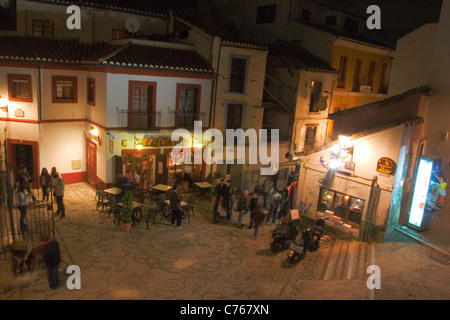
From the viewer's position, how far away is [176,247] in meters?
14.5

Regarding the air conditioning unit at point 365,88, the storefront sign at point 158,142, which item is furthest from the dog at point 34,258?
the air conditioning unit at point 365,88

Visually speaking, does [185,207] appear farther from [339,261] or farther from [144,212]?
[339,261]

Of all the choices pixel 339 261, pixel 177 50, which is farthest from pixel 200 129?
pixel 339 261

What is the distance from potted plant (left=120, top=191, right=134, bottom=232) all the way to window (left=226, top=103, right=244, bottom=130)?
363 inches

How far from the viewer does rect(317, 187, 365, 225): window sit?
637 inches

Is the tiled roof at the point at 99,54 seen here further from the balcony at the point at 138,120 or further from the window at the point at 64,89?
the balcony at the point at 138,120

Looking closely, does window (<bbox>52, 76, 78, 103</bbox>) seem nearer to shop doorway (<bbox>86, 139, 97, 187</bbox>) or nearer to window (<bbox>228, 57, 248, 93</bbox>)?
shop doorway (<bbox>86, 139, 97, 187</bbox>)

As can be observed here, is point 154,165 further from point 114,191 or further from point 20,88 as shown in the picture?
point 20,88

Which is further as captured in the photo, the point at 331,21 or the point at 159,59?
the point at 331,21

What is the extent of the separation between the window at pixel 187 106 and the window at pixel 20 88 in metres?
7.71

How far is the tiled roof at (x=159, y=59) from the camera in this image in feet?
60.9

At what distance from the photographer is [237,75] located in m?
22.2

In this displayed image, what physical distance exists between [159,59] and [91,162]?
6997mm
